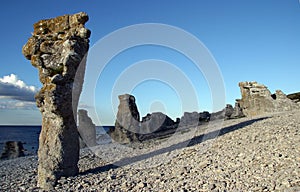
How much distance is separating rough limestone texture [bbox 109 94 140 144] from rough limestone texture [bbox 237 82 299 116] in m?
15.5

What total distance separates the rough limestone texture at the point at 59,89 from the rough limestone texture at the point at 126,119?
20182 mm

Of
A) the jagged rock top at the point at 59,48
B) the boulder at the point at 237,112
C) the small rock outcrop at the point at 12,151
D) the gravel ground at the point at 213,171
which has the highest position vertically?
the jagged rock top at the point at 59,48

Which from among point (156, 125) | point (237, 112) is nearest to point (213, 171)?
point (156, 125)

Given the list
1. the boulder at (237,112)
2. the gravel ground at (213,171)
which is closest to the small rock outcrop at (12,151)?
the gravel ground at (213,171)

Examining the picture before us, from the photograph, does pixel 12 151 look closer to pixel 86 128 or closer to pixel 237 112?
pixel 86 128

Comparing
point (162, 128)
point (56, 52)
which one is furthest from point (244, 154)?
point (162, 128)

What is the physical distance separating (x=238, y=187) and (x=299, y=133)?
705cm

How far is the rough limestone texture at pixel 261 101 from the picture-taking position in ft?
109

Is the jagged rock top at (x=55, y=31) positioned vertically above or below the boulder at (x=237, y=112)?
above

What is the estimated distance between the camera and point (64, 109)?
11102 millimetres

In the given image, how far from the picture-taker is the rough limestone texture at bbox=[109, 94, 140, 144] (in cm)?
3219

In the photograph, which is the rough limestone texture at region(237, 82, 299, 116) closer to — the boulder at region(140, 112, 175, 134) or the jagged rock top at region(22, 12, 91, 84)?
the boulder at region(140, 112, 175, 134)

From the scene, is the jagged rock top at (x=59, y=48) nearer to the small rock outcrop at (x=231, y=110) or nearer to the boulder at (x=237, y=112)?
the boulder at (x=237, y=112)

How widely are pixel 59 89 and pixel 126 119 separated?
22.8 m
